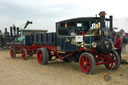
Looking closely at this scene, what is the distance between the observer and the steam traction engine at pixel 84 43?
234 inches

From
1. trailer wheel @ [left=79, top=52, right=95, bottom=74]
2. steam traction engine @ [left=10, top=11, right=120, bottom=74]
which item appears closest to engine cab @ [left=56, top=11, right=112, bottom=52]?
steam traction engine @ [left=10, top=11, right=120, bottom=74]

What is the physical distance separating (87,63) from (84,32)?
1.21m

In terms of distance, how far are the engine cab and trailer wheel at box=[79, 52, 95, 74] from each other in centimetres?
34

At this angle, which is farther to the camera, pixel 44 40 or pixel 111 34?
pixel 44 40

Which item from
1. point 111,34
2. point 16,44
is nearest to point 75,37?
point 111,34

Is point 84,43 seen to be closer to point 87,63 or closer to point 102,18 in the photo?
point 87,63

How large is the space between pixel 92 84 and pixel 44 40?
4.50 metres

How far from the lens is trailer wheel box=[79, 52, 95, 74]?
5789mm

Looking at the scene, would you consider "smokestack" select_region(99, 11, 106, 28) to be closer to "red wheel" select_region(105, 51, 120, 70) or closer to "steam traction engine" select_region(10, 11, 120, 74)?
"steam traction engine" select_region(10, 11, 120, 74)

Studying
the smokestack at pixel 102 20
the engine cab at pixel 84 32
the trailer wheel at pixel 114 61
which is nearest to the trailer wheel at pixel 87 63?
the engine cab at pixel 84 32

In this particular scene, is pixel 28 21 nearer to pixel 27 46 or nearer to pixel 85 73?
pixel 27 46

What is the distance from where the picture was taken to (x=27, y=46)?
34.7ft

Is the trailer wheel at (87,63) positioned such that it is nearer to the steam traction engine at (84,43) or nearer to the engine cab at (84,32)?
the steam traction engine at (84,43)

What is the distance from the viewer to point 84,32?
254 inches
